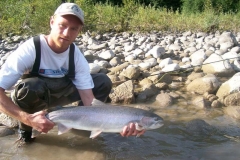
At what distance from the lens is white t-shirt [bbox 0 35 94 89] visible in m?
3.10

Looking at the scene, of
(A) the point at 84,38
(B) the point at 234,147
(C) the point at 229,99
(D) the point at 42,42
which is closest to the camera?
(D) the point at 42,42

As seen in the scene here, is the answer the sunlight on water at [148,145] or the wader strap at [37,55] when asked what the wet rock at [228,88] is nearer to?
the sunlight on water at [148,145]

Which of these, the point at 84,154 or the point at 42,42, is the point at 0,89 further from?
the point at 84,154

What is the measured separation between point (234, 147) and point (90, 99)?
165 centimetres

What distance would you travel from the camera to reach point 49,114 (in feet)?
10.0

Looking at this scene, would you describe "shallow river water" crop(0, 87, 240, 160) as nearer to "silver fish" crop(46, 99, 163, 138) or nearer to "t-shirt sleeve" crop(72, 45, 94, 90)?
"silver fish" crop(46, 99, 163, 138)

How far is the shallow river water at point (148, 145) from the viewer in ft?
11.1

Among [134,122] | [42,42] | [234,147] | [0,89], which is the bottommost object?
[234,147]

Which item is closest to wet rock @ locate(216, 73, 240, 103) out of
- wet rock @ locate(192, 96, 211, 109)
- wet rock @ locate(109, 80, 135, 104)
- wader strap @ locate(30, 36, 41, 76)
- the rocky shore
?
the rocky shore

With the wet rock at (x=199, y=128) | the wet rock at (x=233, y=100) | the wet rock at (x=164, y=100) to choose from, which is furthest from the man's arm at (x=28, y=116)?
the wet rock at (x=233, y=100)

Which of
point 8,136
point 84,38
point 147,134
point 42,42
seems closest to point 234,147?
point 147,134

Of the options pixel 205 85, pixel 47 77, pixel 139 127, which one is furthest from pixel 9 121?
pixel 205 85

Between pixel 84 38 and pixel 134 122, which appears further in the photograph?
pixel 84 38

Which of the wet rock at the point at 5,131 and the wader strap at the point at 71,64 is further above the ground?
the wader strap at the point at 71,64
